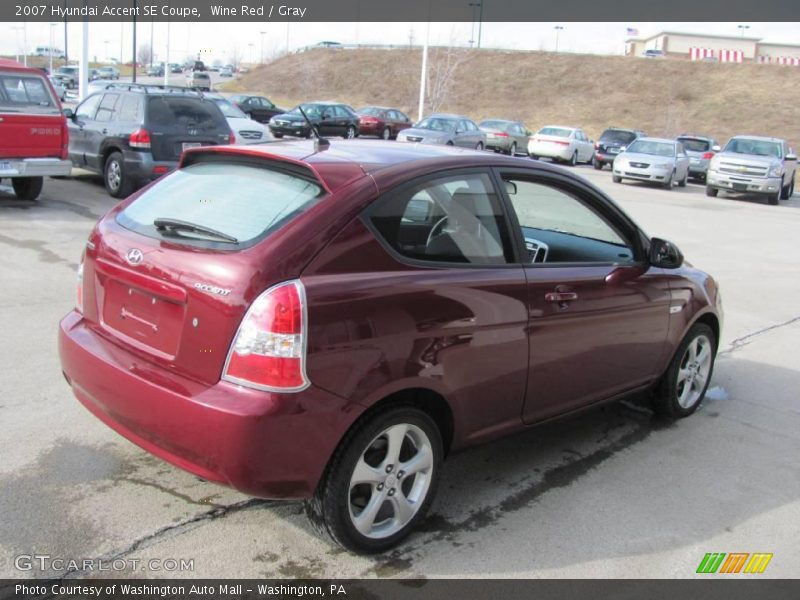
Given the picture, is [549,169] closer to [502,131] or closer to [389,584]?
[389,584]

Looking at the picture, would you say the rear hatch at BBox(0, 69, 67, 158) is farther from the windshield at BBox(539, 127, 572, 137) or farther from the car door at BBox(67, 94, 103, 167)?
the windshield at BBox(539, 127, 572, 137)

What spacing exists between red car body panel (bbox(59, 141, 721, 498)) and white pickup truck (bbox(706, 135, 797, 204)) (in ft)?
71.0

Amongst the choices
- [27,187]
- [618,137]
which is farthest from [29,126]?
[618,137]

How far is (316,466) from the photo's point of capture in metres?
3.02

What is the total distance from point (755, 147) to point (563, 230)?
73.2ft

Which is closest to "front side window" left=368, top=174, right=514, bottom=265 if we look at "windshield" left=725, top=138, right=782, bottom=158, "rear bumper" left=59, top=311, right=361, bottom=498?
"rear bumper" left=59, top=311, right=361, bottom=498

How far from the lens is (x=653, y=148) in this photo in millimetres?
25859

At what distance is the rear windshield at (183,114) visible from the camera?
41.3 feet

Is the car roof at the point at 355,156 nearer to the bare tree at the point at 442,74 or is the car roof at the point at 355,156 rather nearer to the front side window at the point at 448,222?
the front side window at the point at 448,222

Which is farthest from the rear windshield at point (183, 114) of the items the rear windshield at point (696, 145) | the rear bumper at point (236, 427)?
the rear windshield at point (696, 145)

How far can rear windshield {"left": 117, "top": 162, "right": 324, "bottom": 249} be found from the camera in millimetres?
3193

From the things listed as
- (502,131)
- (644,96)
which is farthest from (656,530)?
(644,96)

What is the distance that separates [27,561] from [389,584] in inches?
56.4

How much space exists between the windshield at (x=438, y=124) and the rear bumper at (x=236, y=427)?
84.6ft
